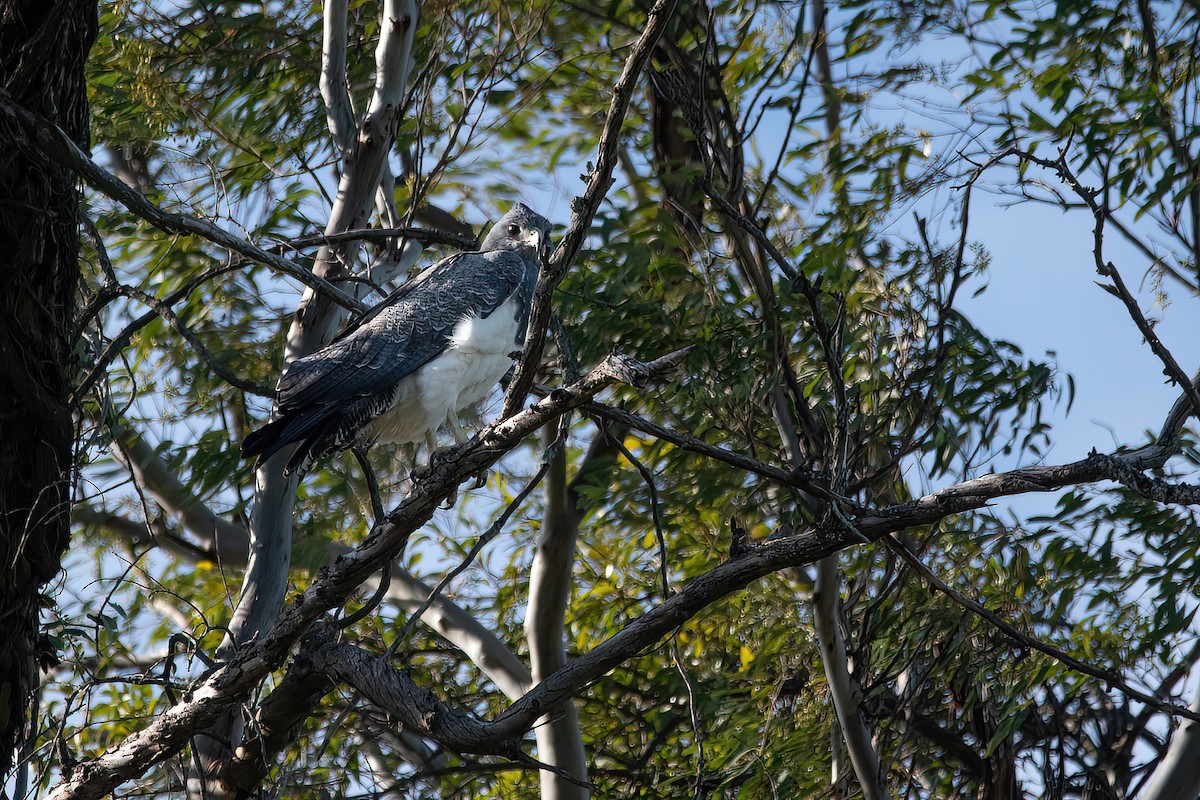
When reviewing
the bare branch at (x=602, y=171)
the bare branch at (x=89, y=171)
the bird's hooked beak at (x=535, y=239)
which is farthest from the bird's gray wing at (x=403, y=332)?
the bare branch at (x=602, y=171)

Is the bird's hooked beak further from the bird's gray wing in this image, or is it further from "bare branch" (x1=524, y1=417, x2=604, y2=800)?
"bare branch" (x1=524, y1=417, x2=604, y2=800)

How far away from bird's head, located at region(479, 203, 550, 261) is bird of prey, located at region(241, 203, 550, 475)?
0.25 metres

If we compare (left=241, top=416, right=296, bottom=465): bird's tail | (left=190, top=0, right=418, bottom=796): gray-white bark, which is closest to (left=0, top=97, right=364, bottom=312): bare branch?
(left=241, top=416, right=296, bottom=465): bird's tail

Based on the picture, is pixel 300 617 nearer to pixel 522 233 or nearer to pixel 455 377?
pixel 455 377

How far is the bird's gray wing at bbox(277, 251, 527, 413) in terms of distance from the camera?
4.18 metres

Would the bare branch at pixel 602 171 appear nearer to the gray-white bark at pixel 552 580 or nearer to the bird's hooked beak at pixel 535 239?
the bird's hooked beak at pixel 535 239

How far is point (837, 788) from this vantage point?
216 inches

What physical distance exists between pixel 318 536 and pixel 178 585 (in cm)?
117

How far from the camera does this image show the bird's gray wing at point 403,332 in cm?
418

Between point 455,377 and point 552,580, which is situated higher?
point 552,580

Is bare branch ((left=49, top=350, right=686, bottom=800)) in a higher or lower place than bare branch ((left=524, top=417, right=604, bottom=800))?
lower

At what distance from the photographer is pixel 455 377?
4578 mm

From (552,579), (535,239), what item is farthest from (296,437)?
(552,579)

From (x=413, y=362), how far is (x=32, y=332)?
4.41ft
